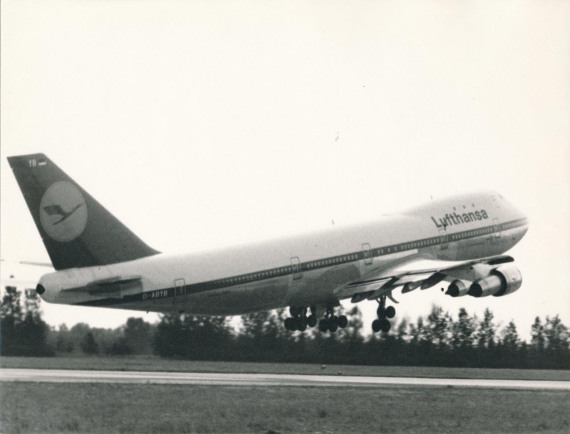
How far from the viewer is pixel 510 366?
211 ft

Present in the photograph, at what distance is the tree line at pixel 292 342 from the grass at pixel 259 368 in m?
0.80

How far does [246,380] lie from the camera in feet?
173

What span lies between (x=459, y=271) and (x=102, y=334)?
843 inches

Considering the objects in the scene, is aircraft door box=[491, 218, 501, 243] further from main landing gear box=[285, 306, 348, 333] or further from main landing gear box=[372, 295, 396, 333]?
main landing gear box=[285, 306, 348, 333]

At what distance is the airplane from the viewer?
143 ft

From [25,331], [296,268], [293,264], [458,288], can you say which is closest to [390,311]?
[458,288]

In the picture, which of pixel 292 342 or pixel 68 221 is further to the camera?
pixel 292 342

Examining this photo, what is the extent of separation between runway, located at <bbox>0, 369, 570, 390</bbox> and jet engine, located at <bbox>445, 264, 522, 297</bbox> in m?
4.18

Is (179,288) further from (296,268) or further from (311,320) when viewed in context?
(311,320)

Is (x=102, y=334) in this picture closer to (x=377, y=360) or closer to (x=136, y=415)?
(x=377, y=360)

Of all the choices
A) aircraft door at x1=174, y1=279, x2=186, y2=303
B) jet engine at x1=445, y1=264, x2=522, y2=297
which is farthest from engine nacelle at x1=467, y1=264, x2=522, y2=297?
aircraft door at x1=174, y1=279, x2=186, y2=303

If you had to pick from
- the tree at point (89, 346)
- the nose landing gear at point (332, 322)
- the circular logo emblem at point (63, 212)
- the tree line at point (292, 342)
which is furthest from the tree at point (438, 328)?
the circular logo emblem at point (63, 212)

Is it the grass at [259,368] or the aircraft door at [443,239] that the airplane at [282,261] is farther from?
the grass at [259,368]

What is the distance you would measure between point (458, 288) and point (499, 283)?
8.18 ft
